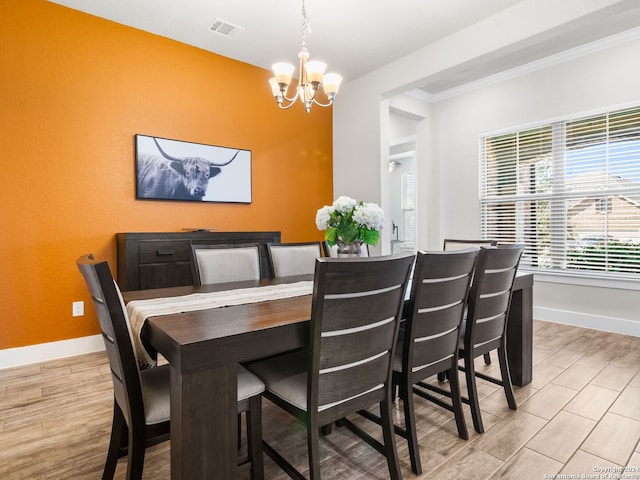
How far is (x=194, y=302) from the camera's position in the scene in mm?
1687

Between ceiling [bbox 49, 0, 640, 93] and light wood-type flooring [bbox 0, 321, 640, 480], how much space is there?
2733 mm

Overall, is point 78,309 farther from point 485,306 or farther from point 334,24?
point 334,24

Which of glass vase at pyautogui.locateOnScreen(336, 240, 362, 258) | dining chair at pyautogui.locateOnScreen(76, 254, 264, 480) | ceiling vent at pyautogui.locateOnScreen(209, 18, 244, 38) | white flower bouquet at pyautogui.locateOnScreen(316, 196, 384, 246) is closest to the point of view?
dining chair at pyautogui.locateOnScreen(76, 254, 264, 480)

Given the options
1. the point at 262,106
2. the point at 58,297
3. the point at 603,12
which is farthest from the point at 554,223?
the point at 58,297

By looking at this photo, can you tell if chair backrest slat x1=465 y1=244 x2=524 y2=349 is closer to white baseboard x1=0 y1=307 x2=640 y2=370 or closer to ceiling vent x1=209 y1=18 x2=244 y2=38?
white baseboard x1=0 y1=307 x2=640 y2=370

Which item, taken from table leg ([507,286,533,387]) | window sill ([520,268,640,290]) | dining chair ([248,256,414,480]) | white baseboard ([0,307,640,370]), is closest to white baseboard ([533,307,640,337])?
white baseboard ([0,307,640,370])

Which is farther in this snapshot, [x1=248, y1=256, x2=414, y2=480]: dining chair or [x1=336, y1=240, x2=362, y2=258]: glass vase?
[x1=336, y1=240, x2=362, y2=258]: glass vase

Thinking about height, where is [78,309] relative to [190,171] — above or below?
below

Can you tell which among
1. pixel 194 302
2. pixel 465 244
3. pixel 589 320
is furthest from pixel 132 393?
pixel 589 320

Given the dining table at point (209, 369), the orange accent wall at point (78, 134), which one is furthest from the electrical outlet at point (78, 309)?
the dining table at point (209, 369)

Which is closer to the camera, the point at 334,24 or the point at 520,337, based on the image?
the point at 520,337

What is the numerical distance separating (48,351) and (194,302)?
7.46ft

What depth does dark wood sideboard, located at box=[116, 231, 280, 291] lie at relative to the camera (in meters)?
3.11

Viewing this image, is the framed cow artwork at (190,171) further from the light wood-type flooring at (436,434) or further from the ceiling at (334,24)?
the light wood-type flooring at (436,434)
